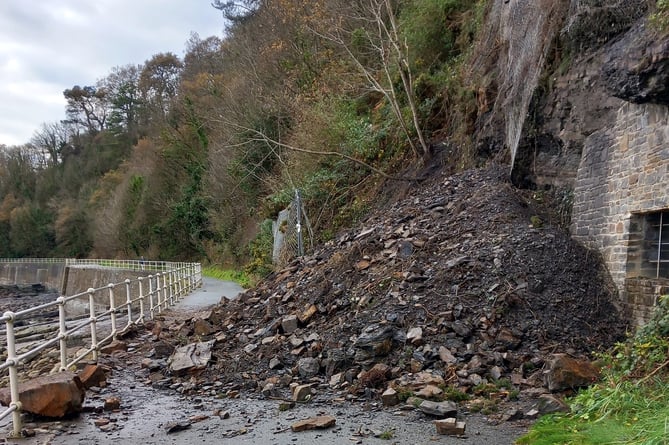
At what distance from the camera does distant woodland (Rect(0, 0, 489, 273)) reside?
15562 millimetres

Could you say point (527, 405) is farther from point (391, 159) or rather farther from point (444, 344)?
point (391, 159)

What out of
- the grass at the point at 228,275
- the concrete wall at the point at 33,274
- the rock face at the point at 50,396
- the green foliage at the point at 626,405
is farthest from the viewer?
the concrete wall at the point at 33,274

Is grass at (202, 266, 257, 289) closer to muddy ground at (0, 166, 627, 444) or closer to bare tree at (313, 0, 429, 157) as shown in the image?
bare tree at (313, 0, 429, 157)

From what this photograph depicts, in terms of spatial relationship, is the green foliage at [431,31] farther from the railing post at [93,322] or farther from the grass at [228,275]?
the railing post at [93,322]

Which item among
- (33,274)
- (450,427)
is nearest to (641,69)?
(450,427)

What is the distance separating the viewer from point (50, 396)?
5.11 m

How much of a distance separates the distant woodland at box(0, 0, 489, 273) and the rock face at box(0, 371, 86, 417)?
381 inches

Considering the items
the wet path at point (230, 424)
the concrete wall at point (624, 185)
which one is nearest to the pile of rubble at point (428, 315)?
the concrete wall at point (624, 185)

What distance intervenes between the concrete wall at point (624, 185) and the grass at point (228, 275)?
45.6 ft

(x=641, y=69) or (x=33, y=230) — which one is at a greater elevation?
(x=641, y=69)

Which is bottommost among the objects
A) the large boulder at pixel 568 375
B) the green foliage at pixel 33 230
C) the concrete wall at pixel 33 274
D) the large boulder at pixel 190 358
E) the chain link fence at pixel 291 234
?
the concrete wall at pixel 33 274

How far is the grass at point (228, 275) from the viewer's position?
73.4 ft

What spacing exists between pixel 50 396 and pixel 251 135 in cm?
1849

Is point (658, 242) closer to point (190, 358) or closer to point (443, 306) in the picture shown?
point (443, 306)
